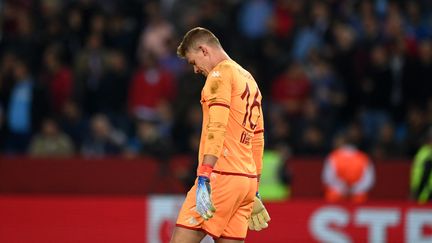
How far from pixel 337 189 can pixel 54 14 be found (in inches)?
243

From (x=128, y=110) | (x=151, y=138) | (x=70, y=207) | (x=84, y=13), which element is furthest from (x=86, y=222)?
(x=84, y=13)

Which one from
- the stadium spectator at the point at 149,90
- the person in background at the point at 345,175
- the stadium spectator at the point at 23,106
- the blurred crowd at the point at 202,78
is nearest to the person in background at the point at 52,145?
the blurred crowd at the point at 202,78

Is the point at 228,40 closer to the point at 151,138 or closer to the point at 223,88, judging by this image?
the point at 151,138

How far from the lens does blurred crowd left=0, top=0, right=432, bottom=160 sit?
16562 millimetres

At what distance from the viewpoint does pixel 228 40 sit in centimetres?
1706

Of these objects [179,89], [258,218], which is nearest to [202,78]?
[179,89]

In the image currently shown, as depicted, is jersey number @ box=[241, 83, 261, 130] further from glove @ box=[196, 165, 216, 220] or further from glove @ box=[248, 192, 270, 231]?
glove @ box=[248, 192, 270, 231]

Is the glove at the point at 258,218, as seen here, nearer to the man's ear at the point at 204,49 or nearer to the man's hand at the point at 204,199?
the man's hand at the point at 204,199

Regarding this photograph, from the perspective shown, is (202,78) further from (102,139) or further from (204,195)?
(204,195)

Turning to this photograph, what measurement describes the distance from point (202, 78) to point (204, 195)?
9.18 metres

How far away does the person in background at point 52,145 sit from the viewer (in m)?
17.2

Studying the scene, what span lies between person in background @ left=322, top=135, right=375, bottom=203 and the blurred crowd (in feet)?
3.68

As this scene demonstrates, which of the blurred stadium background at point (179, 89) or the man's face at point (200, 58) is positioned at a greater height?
the blurred stadium background at point (179, 89)

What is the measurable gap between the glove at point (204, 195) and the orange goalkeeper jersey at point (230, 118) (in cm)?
14
